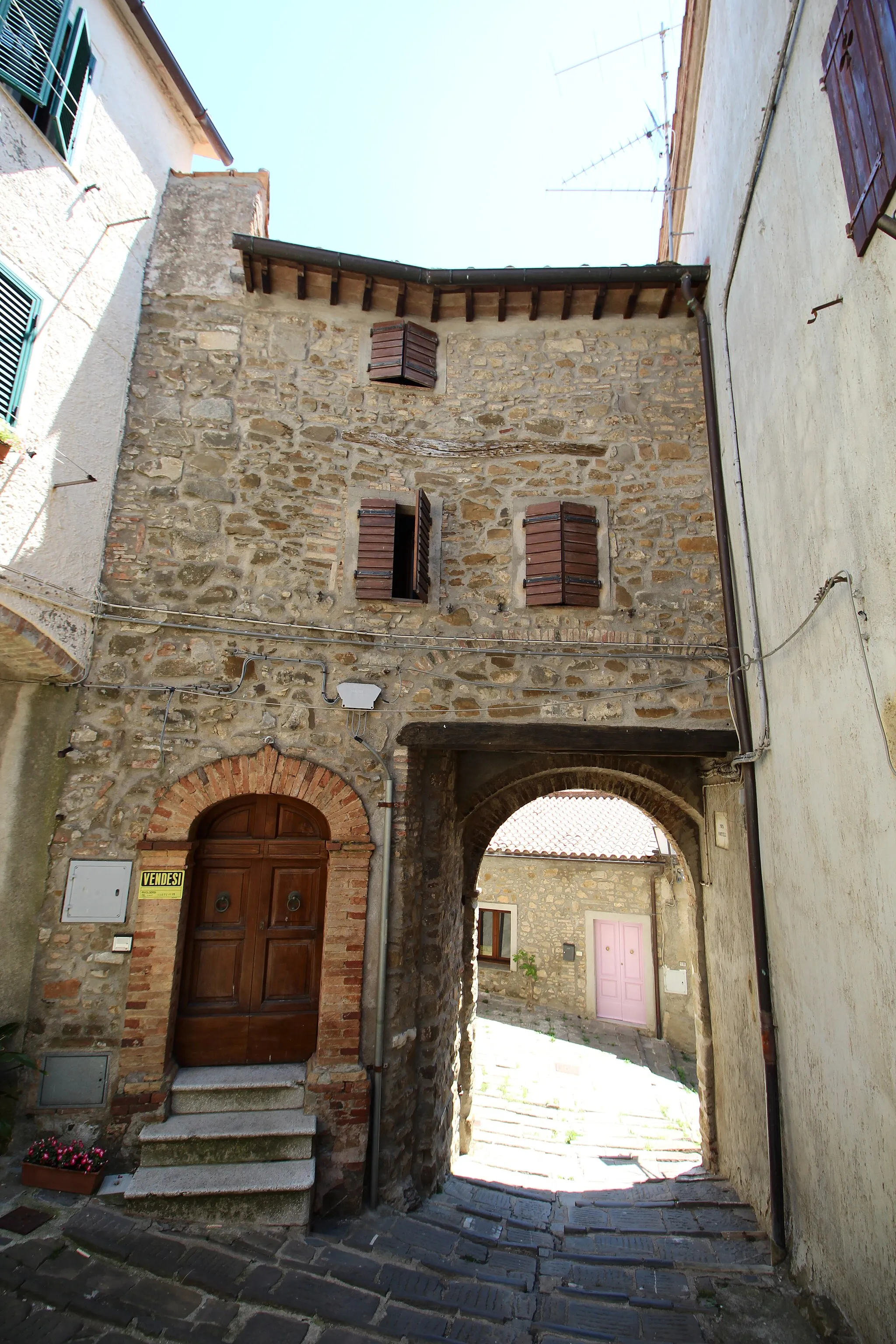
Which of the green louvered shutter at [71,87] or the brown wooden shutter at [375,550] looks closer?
the green louvered shutter at [71,87]

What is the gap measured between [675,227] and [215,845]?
9.54 metres

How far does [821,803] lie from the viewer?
3.99 m

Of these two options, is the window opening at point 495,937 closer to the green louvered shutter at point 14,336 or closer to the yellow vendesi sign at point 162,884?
the yellow vendesi sign at point 162,884

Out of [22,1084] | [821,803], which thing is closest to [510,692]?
[821,803]

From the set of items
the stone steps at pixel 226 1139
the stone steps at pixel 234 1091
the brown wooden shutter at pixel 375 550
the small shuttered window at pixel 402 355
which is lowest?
the stone steps at pixel 226 1139

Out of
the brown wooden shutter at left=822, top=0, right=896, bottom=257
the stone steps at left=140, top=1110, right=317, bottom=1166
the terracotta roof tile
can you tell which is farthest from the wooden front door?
the terracotta roof tile

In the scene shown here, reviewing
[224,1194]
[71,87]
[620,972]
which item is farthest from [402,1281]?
[620,972]

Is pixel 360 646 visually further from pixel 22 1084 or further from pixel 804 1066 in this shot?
pixel 804 1066

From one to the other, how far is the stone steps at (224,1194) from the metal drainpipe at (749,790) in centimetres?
335

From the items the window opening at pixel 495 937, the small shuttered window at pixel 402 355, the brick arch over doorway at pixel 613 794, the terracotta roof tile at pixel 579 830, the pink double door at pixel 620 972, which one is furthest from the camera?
the window opening at pixel 495 937

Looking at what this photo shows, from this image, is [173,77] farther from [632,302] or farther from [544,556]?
[544,556]

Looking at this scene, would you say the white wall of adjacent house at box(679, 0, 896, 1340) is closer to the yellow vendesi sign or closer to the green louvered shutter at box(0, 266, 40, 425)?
the yellow vendesi sign

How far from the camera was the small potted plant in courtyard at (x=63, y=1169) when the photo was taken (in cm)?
448

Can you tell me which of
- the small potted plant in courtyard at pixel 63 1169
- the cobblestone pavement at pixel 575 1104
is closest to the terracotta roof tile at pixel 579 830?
the cobblestone pavement at pixel 575 1104
